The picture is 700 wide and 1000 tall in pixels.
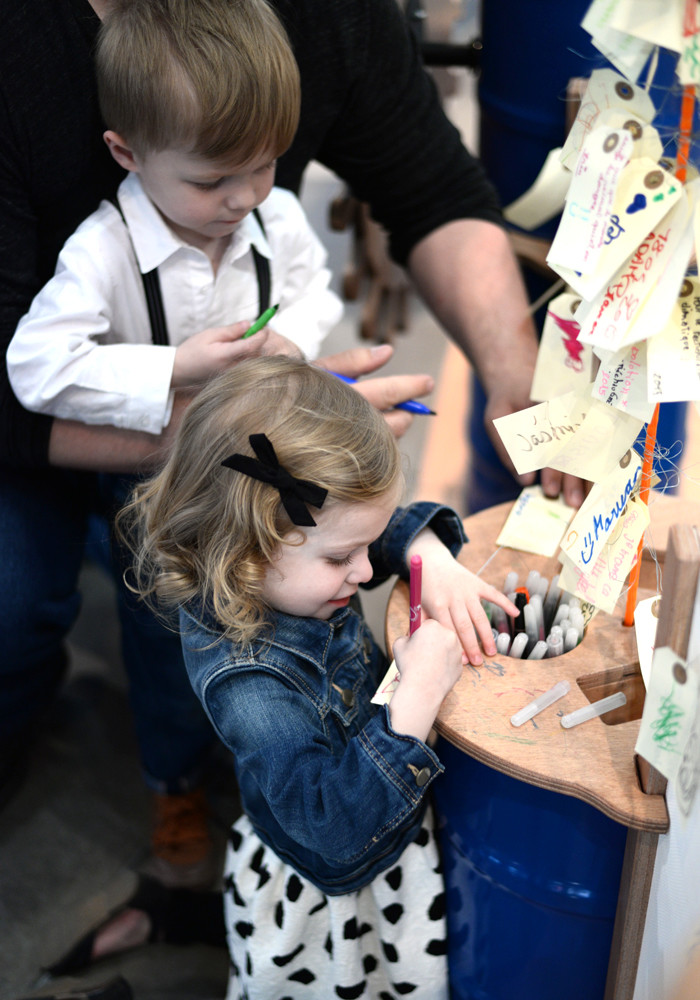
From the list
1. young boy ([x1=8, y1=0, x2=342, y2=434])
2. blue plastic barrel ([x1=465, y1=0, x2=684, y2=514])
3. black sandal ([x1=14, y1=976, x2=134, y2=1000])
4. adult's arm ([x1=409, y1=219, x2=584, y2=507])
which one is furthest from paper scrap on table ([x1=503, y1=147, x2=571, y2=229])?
black sandal ([x1=14, y1=976, x2=134, y2=1000])

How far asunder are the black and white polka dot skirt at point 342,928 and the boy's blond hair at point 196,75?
2.43 feet

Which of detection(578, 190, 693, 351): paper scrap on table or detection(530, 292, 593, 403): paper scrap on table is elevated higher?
detection(578, 190, 693, 351): paper scrap on table

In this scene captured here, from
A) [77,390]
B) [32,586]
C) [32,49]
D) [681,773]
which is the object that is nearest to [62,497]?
[32,586]

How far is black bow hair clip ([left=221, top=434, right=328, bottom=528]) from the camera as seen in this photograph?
2.69ft

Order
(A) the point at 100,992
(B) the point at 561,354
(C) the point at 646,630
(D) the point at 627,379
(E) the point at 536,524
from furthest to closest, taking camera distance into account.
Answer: (A) the point at 100,992 → (E) the point at 536,524 → (B) the point at 561,354 → (C) the point at 646,630 → (D) the point at 627,379

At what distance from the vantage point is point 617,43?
0.70 m

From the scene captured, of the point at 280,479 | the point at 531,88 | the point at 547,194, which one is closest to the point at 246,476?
the point at 280,479

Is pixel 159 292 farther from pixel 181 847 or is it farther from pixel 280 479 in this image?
pixel 181 847

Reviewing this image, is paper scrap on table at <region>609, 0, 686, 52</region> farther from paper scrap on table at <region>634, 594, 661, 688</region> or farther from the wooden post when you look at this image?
paper scrap on table at <region>634, 594, 661, 688</region>

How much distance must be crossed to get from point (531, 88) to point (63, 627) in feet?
3.68

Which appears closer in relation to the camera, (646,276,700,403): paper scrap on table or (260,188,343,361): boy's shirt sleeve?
(646,276,700,403): paper scrap on table

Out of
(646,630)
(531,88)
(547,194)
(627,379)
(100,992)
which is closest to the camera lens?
(627,379)

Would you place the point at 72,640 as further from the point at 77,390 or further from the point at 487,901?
the point at 487,901

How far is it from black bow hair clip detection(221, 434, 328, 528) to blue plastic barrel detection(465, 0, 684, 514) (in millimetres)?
725
